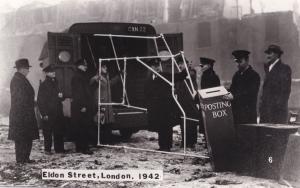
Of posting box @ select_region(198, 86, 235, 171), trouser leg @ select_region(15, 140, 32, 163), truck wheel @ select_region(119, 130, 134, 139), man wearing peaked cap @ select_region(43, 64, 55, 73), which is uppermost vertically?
man wearing peaked cap @ select_region(43, 64, 55, 73)

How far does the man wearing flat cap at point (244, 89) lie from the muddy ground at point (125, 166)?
92 centimetres

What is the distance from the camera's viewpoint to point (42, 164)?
6234 millimetres

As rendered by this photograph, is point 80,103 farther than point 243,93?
Yes

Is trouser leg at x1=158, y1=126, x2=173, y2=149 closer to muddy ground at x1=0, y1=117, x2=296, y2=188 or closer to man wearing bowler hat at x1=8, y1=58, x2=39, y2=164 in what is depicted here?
muddy ground at x1=0, y1=117, x2=296, y2=188

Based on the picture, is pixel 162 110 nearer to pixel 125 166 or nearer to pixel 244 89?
pixel 125 166

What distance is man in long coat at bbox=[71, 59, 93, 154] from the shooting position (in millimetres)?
6812

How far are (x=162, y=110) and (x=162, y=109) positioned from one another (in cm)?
2

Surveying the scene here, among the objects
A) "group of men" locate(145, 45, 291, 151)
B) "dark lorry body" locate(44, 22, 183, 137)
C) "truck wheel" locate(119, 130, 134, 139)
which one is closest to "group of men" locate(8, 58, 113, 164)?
"dark lorry body" locate(44, 22, 183, 137)

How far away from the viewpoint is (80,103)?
22.4 feet

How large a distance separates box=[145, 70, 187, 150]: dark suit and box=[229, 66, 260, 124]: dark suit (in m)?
1.28

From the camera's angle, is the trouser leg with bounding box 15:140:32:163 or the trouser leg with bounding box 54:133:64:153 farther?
the trouser leg with bounding box 54:133:64:153

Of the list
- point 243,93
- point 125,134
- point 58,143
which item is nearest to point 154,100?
point 243,93

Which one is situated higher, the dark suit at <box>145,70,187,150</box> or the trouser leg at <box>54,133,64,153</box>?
the dark suit at <box>145,70,187,150</box>

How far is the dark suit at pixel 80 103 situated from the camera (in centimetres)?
681
